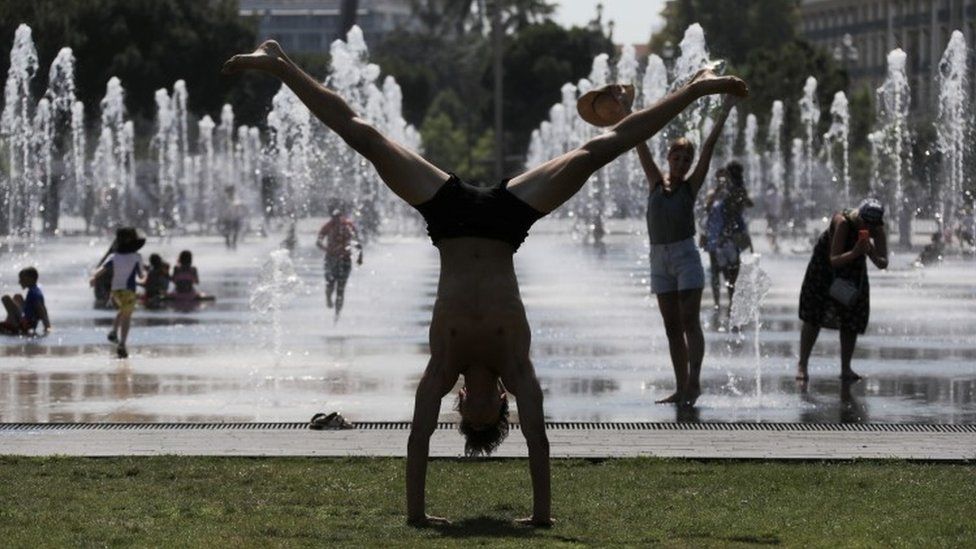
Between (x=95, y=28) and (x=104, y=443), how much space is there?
64.2 meters

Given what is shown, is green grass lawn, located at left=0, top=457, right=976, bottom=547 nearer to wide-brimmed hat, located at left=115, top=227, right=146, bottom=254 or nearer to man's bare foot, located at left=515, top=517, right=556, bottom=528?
man's bare foot, located at left=515, top=517, right=556, bottom=528

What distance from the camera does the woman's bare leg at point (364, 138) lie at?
27.5 ft

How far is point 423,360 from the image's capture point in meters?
16.0

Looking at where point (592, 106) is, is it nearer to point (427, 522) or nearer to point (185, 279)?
point (427, 522)

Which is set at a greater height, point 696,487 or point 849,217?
point 849,217

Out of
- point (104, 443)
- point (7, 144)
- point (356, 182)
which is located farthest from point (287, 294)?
point (7, 144)

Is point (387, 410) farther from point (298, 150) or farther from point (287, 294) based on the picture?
point (298, 150)

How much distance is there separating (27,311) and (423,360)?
4532mm

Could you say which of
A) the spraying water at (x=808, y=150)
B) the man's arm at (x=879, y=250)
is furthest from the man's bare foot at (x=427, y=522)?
the spraying water at (x=808, y=150)

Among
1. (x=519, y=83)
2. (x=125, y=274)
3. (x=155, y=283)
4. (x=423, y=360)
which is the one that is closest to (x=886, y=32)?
(x=519, y=83)

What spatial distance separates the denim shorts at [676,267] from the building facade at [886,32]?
57.3m

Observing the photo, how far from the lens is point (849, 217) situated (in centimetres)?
1402

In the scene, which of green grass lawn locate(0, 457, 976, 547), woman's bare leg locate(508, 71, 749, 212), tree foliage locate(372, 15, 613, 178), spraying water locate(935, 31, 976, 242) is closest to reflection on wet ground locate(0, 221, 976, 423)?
green grass lawn locate(0, 457, 976, 547)

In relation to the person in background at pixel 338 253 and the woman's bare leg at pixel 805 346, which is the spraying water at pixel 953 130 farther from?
the woman's bare leg at pixel 805 346
